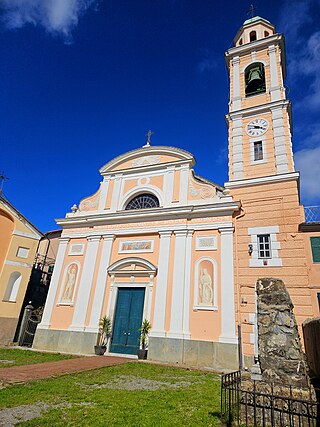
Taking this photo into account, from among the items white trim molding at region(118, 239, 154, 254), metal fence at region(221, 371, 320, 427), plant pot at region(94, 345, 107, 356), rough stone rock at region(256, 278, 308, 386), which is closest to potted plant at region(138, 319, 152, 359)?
plant pot at region(94, 345, 107, 356)

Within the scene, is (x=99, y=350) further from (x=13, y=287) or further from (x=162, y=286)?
(x=13, y=287)

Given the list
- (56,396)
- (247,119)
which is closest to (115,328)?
(56,396)

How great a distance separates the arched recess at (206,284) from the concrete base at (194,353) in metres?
1.48

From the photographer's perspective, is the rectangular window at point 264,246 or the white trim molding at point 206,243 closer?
the rectangular window at point 264,246

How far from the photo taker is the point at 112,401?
5.05m

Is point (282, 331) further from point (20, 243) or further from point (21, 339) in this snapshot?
point (20, 243)

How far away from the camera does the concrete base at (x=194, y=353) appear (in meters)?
10.6

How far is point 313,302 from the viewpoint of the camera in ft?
34.2

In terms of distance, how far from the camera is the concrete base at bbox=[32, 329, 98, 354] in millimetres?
12766

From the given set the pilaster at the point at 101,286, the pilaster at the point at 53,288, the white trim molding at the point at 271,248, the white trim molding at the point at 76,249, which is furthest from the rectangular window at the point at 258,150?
the pilaster at the point at 53,288

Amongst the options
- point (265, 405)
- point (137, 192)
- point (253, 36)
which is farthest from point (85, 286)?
point (253, 36)

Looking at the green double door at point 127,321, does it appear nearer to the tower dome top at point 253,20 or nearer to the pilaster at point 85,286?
the pilaster at point 85,286

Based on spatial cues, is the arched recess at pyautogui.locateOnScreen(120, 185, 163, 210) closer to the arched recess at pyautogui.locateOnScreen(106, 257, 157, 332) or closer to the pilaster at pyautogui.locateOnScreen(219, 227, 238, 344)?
the arched recess at pyautogui.locateOnScreen(106, 257, 157, 332)

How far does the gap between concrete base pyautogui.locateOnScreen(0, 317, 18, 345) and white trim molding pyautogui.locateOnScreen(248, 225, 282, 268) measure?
486 inches
